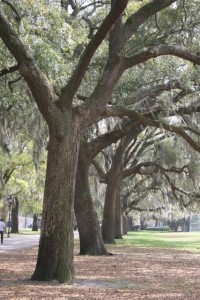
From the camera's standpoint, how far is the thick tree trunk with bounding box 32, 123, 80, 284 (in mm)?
9586

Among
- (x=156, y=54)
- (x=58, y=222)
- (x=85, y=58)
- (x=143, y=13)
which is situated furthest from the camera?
(x=143, y=13)

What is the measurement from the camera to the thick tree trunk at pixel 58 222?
377 inches

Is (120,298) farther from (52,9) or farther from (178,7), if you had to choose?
(178,7)

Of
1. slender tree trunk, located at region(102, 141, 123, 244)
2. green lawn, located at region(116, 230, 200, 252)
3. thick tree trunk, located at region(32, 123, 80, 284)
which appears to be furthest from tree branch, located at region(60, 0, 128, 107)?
slender tree trunk, located at region(102, 141, 123, 244)

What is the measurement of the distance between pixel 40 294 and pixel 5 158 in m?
23.5

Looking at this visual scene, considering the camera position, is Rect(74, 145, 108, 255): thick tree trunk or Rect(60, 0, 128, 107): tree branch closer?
Rect(60, 0, 128, 107): tree branch

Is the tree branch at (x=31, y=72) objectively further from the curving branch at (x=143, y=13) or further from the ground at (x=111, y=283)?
the ground at (x=111, y=283)

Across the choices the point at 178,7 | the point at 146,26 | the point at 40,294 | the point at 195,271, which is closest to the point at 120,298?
the point at 40,294

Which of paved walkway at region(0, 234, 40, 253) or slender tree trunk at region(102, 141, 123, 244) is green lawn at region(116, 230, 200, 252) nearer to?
slender tree trunk at region(102, 141, 123, 244)

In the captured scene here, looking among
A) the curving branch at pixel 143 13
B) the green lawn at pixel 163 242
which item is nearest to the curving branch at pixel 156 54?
the curving branch at pixel 143 13

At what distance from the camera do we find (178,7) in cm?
1496

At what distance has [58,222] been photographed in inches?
378

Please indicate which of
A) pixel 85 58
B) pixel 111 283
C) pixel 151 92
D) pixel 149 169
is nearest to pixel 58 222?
pixel 111 283

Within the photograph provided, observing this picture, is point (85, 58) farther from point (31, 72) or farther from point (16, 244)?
point (16, 244)
